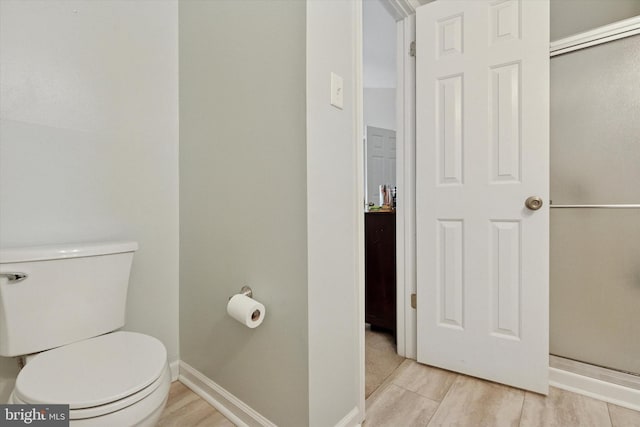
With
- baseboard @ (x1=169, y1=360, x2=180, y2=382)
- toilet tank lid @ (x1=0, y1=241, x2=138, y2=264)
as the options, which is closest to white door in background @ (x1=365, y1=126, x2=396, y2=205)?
baseboard @ (x1=169, y1=360, x2=180, y2=382)

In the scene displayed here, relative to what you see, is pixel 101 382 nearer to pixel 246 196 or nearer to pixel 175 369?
pixel 246 196

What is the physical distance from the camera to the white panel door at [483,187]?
1.44 meters

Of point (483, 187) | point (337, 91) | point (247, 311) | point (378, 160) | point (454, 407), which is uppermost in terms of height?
point (378, 160)

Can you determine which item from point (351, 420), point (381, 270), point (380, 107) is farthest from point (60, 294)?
point (380, 107)

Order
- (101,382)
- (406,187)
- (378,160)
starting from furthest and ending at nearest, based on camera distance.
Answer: (378,160), (406,187), (101,382)

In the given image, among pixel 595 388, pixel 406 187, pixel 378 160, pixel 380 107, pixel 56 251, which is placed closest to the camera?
pixel 56 251

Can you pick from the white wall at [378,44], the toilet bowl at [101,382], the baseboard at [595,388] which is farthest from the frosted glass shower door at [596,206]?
the toilet bowl at [101,382]

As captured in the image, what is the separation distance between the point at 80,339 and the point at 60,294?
0.60 ft

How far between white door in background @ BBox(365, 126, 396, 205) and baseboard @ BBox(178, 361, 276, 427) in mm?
2485

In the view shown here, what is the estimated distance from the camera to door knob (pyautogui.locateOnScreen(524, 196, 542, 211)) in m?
1.42

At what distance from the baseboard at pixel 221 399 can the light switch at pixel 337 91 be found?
3.95ft

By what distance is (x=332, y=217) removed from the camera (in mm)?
1117

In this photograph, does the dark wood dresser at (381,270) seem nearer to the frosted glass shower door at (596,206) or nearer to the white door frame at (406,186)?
the white door frame at (406,186)

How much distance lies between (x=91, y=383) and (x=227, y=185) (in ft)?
2.58
